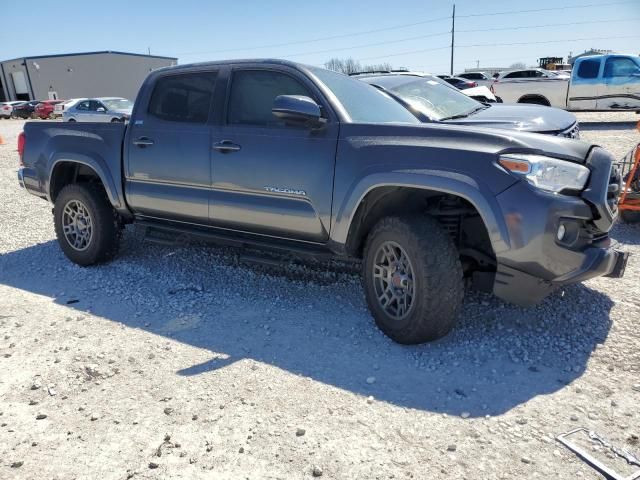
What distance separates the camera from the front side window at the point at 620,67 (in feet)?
54.9

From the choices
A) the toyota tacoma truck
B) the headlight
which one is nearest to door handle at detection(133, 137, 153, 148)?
the headlight

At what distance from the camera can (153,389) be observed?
3070 mm

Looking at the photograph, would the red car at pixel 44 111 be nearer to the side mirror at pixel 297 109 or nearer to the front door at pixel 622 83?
the front door at pixel 622 83

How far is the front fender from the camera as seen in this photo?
299 cm

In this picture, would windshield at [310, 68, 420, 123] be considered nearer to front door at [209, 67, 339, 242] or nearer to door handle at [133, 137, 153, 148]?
front door at [209, 67, 339, 242]

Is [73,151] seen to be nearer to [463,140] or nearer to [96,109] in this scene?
[463,140]

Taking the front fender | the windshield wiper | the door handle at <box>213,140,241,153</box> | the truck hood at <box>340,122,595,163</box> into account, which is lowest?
the front fender

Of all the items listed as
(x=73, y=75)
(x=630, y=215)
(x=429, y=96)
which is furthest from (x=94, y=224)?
(x=73, y=75)

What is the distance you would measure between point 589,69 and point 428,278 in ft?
56.8

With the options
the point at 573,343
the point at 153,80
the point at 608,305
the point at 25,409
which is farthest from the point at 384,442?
the point at 153,80

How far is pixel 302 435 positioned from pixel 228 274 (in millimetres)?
2574

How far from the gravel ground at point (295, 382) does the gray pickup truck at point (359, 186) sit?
0.45 meters

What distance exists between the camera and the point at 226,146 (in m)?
4.15

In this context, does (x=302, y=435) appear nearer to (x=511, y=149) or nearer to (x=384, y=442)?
(x=384, y=442)
